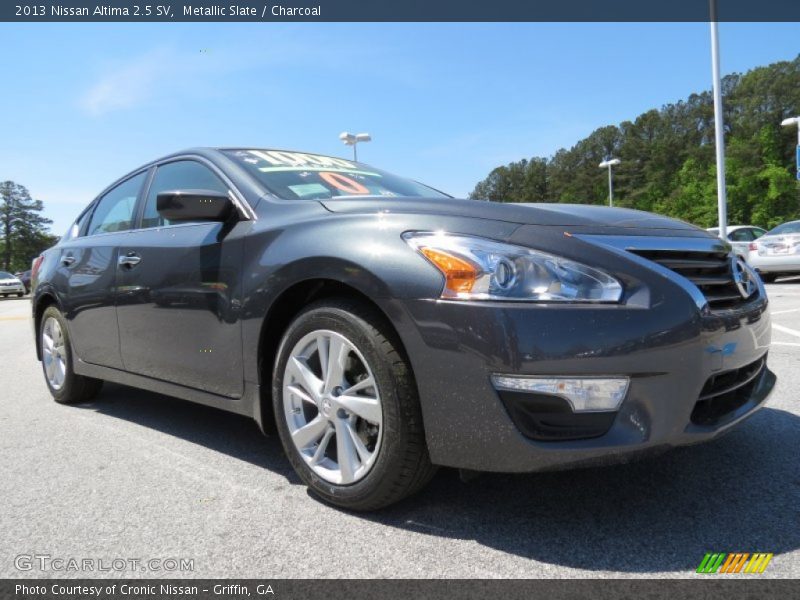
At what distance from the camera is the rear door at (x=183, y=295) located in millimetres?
2594

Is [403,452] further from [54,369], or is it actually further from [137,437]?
[54,369]

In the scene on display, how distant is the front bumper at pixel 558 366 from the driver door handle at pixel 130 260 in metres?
1.88

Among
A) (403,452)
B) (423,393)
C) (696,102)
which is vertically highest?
(696,102)

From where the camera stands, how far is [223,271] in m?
2.61

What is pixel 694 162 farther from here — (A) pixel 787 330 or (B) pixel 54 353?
(B) pixel 54 353

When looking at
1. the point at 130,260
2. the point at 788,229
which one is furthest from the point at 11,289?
the point at 130,260

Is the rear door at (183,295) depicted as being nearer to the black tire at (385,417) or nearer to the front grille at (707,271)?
the black tire at (385,417)

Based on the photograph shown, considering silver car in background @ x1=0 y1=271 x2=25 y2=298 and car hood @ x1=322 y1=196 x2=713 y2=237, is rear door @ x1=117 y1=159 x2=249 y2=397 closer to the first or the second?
car hood @ x1=322 y1=196 x2=713 y2=237

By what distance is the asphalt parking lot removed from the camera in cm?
180

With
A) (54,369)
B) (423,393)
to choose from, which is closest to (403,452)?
(423,393)

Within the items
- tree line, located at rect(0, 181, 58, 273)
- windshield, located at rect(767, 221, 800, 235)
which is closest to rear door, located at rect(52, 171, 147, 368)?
windshield, located at rect(767, 221, 800, 235)

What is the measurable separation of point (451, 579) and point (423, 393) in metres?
0.54

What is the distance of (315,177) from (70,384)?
236 centimetres

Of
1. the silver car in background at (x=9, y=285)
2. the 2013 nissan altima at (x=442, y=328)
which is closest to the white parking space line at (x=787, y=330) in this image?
the 2013 nissan altima at (x=442, y=328)
